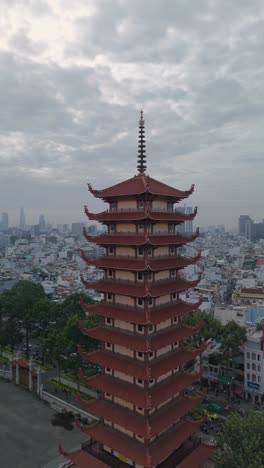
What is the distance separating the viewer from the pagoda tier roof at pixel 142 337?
77.2 ft

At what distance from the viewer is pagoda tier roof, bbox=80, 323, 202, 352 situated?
23.5 meters

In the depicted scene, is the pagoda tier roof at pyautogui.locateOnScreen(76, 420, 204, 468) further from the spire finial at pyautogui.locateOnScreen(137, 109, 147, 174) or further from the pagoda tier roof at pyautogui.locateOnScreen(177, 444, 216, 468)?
the spire finial at pyautogui.locateOnScreen(137, 109, 147, 174)

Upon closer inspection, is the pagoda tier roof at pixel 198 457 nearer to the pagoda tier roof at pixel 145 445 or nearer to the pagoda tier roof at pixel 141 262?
the pagoda tier roof at pixel 145 445

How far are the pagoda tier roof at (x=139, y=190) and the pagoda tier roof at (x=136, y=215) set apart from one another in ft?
3.84

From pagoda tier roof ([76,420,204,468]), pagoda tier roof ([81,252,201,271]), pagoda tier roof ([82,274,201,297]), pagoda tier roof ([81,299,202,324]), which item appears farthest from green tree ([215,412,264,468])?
pagoda tier roof ([81,252,201,271])

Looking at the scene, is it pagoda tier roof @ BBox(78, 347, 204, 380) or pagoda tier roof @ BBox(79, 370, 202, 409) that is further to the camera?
pagoda tier roof @ BBox(78, 347, 204, 380)

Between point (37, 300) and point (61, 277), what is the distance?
55896mm

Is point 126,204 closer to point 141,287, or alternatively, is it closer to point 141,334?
point 141,287

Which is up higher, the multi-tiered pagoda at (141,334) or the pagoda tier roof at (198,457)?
the multi-tiered pagoda at (141,334)

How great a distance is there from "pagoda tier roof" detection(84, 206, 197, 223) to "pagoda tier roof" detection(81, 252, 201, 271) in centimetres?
277

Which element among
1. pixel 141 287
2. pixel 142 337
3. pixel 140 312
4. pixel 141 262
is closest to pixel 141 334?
pixel 142 337

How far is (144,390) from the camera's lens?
23.9 m

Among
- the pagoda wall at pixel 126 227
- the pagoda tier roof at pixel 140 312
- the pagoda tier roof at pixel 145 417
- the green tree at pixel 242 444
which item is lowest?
the green tree at pixel 242 444

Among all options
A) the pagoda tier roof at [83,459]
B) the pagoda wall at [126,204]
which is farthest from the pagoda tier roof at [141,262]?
the pagoda tier roof at [83,459]
